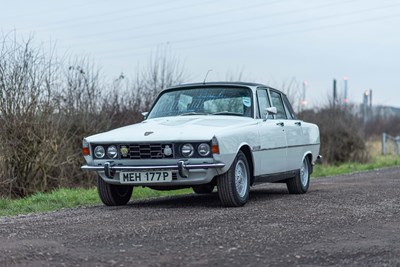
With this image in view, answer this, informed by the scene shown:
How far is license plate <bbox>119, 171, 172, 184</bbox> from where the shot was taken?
916 centimetres

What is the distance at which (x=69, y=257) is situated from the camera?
5559mm

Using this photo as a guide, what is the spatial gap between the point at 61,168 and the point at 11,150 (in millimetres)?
1436

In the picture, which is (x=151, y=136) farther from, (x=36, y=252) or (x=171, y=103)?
(x=36, y=252)

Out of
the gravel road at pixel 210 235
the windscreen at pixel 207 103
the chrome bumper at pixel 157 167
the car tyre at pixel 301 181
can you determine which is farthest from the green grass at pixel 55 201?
the car tyre at pixel 301 181

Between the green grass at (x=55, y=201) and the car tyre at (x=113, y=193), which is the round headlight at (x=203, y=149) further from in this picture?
the green grass at (x=55, y=201)

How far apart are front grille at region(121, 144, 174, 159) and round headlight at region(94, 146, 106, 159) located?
0.37 meters

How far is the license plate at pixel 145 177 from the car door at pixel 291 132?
2.75m

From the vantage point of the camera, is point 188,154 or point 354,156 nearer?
point 188,154

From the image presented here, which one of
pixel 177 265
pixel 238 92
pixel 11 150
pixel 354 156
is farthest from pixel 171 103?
pixel 354 156

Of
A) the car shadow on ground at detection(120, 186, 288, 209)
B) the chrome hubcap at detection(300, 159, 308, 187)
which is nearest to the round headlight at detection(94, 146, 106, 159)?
the car shadow on ground at detection(120, 186, 288, 209)

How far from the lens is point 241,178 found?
31.8 ft

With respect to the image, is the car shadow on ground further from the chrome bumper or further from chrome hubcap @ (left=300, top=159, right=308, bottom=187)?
the chrome bumper

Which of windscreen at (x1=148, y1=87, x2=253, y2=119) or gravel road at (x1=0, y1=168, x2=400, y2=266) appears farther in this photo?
windscreen at (x1=148, y1=87, x2=253, y2=119)

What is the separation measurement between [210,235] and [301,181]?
5.51 meters
